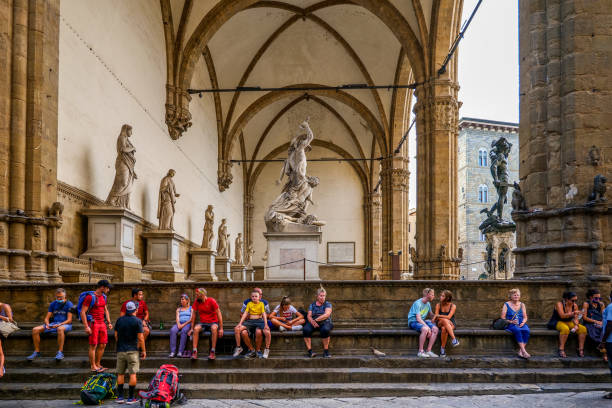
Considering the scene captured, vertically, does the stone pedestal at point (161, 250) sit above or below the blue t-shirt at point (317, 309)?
above

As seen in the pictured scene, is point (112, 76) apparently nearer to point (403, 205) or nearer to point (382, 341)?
point (382, 341)

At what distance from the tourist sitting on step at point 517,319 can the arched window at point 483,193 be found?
4192 cm

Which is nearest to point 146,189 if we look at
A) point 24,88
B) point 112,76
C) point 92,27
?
point 112,76

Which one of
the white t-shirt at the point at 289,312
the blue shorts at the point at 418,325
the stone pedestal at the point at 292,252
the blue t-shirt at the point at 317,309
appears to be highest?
the stone pedestal at the point at 292,252

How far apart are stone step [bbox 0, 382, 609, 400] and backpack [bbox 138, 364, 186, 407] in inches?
17.3

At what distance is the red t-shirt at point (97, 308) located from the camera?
6852 millimetres

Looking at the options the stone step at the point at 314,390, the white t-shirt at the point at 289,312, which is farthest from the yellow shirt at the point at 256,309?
the stone step at the point at 314,390

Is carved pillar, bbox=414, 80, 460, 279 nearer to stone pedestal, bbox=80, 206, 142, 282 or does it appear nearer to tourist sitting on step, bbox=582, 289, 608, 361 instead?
stone pedestal, bbox=80, 206, 142, 282

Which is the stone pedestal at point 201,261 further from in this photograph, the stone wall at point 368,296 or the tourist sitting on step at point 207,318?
the tourist sitting on step at point 207,318

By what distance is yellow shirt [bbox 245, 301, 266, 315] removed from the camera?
7.46 m

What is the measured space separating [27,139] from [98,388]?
4883 millimetres

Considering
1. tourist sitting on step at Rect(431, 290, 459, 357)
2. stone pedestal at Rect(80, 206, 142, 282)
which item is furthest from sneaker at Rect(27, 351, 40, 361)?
tourist sitting on step at Rect(431, 290, 459, 357)

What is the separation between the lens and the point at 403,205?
89.0 ft

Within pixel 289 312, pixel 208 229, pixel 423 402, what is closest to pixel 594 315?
pixel 423 402
